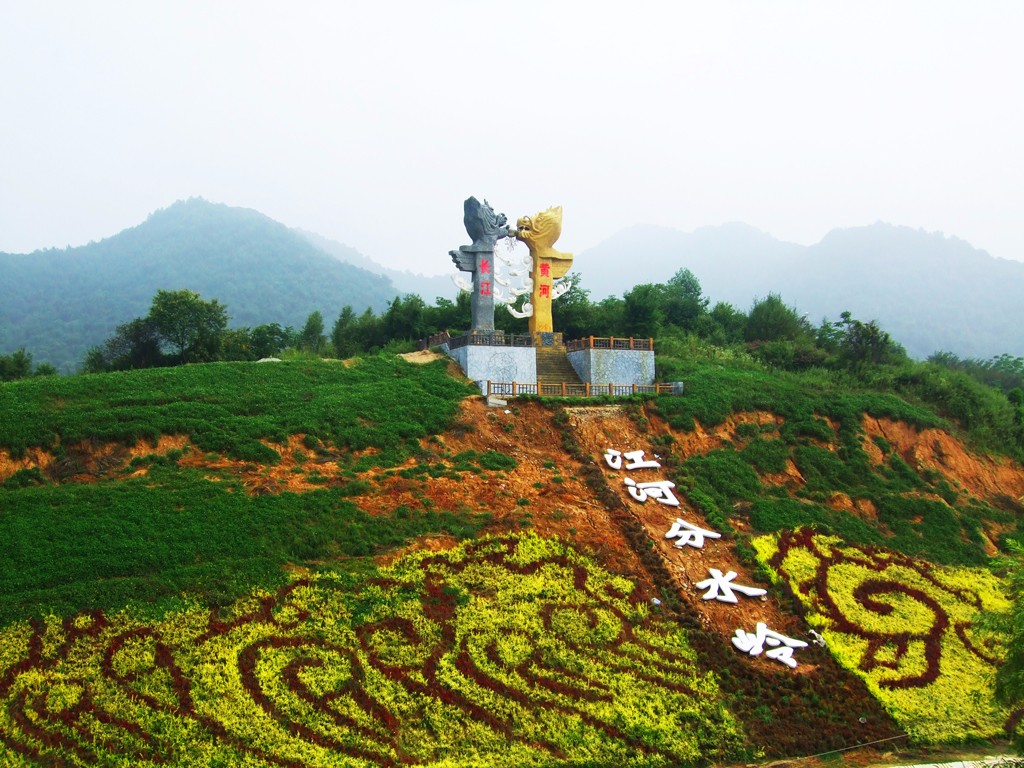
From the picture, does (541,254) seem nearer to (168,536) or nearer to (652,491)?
(652,491)

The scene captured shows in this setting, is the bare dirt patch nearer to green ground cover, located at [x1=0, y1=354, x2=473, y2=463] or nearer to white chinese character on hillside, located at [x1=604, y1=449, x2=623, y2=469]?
white chinese character on hillside, located at [x1=604, y1=449, x2=623, y2=469]

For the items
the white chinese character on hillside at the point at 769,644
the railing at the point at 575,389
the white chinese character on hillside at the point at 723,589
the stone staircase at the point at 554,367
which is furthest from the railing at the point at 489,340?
the white chinese character on hillside at the point at 769,644

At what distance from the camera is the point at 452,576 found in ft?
48.1

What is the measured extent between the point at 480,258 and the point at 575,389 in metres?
5.04

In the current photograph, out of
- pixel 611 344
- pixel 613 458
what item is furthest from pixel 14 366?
pixel 613 458

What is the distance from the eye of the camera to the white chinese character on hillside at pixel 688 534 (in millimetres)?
17016

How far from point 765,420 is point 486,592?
11.1 metres

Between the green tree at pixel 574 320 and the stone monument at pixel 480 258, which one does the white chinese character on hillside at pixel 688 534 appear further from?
the green tree at pixel 574 320

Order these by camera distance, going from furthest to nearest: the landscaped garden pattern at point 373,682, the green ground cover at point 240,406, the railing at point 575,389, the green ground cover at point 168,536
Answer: the railing at point 575,389 < the green ground cover at point 240,406 < the green ground cover at point 168,536 < the landscaped garden pattern at point 373,682

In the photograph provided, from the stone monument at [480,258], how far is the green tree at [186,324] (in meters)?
10.1

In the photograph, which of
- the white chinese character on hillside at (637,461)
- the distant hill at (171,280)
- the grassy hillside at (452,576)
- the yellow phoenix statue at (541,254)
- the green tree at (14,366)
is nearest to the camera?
the grassy hillside at (452,576)

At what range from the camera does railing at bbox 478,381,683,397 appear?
74.3 ft

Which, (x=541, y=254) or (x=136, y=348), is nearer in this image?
(x=541, y=254)

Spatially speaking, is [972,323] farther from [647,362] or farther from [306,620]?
[306,620]
